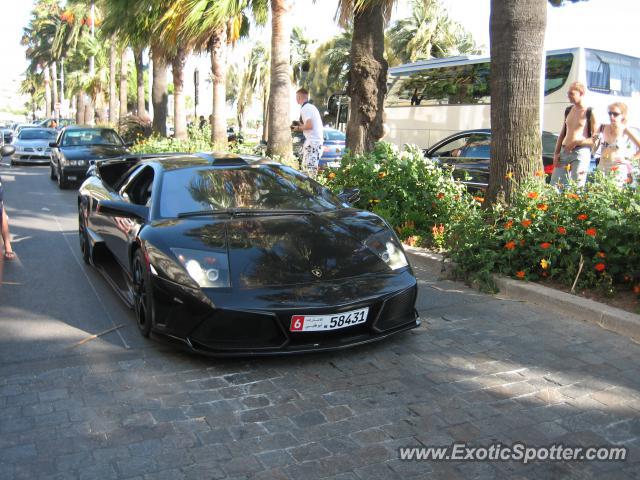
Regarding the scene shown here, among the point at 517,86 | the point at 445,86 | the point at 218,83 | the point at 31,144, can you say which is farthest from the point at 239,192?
the point at 31,144

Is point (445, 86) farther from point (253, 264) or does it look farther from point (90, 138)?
point (253, 264)

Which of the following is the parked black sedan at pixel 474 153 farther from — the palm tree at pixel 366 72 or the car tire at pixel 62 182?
the car tire at pixel 62 182

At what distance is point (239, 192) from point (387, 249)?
53.0 inches

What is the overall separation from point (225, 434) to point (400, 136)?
57.0 ft

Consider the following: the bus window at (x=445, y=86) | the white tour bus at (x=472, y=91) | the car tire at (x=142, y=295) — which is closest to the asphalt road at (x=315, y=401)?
the car tire at (x=142, y=295)

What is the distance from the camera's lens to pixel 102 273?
623 cm

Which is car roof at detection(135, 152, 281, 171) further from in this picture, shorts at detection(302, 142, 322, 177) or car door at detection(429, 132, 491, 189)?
car door at detection(429, 132, 491, 189)

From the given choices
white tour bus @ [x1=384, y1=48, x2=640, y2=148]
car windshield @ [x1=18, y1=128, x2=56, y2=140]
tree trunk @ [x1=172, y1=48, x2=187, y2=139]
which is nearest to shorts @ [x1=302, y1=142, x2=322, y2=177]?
white tour bus @ [x1=384, y1=48, x2=640, y2=148]

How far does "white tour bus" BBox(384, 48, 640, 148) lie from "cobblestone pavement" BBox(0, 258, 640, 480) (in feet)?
29.5

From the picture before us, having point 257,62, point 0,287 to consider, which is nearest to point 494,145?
point 0,287

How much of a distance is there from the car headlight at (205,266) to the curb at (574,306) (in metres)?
2.93

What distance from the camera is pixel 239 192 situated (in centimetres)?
510

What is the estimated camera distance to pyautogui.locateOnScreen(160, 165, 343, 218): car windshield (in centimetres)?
487

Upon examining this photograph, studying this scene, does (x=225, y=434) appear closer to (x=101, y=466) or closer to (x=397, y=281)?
(x=101, y=466)
